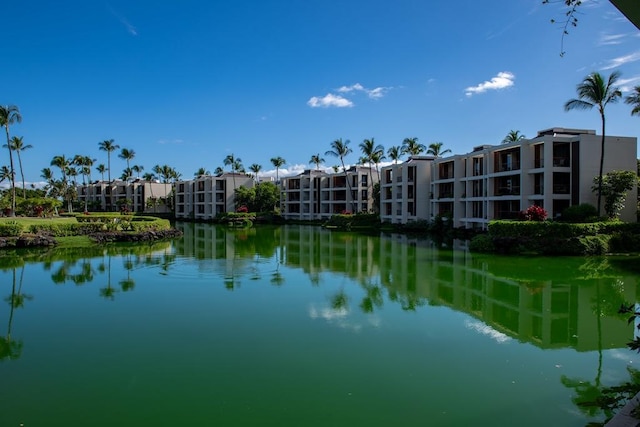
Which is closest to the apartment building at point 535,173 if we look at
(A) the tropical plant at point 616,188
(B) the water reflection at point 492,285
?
(A) the tropical plant at point 616,188

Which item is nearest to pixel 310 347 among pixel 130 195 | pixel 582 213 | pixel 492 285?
pixel 492 285

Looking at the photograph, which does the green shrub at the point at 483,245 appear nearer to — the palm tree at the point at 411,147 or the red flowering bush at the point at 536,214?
the red flowering bush at the point at 536,214

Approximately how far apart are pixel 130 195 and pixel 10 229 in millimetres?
64632

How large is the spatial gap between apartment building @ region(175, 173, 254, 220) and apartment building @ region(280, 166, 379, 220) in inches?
319

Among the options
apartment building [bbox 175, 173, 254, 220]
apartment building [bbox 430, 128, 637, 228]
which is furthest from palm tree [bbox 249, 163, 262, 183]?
apartment building [bbox 430, 128, 637, 228]

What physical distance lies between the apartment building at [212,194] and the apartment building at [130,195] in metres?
12.7

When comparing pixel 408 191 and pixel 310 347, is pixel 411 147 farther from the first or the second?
pixel 310 347

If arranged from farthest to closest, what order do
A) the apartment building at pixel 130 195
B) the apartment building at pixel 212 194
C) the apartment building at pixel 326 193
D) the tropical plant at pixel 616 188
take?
the apartment building at pixel 130 195 → the apartment building at pixel 212 194 → the apartment building at pixel 326 193 → the tropical plant at pixel 616 188

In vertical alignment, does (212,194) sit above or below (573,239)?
above

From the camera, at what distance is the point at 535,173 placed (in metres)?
33.1

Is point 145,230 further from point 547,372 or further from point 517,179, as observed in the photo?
point 547,372

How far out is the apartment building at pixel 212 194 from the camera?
74.6 meters

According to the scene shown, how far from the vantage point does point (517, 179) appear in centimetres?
3506

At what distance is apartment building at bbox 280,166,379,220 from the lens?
212 ft
